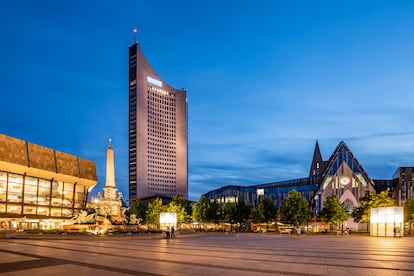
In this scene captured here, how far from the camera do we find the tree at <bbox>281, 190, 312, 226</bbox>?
7744cm

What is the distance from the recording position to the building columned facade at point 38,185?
73.2 metres

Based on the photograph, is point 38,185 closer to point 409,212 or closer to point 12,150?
point 12,150

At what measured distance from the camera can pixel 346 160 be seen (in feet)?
371

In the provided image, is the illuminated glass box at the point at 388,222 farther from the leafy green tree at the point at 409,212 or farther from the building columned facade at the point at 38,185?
the building columned facade at the point at 38,185

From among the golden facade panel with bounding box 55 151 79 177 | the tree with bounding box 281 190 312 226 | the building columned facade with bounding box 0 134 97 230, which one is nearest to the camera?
the building columned facade with bounding box 0 134 97 230

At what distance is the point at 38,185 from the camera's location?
8312 centimetres

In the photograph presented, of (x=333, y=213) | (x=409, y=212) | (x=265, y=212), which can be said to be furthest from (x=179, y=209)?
(x=409, y=212)

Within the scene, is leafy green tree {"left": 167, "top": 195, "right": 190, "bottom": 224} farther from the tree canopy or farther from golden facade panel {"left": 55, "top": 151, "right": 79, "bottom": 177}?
the tree canopy

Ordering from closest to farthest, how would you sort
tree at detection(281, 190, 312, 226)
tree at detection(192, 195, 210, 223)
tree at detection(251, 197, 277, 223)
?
tree at detection(281, 190, 312, 226) → tree at detection(192, 195, 210, 223) → tree at detection(251, 197, 277, 223)

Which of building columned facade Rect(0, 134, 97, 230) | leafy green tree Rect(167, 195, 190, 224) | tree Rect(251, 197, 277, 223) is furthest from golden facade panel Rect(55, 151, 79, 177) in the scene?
tree Rect(251, 197, 277, 223)

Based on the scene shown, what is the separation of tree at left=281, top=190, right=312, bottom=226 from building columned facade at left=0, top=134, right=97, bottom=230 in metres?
42.4

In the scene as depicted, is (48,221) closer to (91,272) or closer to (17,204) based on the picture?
(17,204)

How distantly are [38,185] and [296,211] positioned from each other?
180ft

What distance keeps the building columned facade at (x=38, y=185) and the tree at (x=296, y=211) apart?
42395 mm
